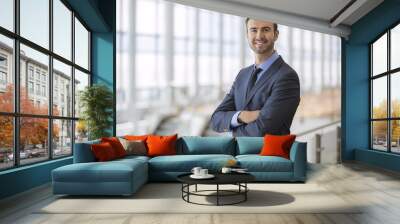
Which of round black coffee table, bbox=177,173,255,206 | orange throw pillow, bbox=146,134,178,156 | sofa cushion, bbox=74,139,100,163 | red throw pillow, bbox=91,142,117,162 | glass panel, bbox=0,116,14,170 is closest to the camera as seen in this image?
round black coffee table, bbox=177,173,255,206

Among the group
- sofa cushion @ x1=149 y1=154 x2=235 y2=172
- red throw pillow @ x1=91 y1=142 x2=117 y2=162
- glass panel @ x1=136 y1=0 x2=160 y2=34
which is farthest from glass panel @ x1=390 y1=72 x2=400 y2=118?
red throw pillow @ x1=91 y1=142 x2=117 y2=162

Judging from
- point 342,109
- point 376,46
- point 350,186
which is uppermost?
point 376,46

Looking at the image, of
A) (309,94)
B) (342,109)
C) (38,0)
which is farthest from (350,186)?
(38,0)

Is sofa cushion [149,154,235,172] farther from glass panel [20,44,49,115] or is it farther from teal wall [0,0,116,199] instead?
glass panel [20,44,49,115]

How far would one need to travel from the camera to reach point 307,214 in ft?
13.1

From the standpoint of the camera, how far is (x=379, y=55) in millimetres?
9000

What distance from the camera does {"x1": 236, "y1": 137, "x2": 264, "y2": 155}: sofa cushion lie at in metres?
6.88

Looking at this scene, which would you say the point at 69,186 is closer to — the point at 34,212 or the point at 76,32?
the point at 34,212

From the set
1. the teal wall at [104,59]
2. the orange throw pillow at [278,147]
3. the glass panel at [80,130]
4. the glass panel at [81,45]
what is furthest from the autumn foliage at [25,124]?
the orange throw pillow at [278,147]

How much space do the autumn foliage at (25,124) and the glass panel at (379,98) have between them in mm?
6827

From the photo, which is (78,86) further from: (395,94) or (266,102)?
(395,94)

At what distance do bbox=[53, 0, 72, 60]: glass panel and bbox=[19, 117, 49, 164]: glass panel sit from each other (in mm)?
1369

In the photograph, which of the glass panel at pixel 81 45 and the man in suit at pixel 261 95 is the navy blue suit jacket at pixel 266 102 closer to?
the man in suit at pixel 261 95

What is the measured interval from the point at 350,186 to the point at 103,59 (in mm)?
5580
